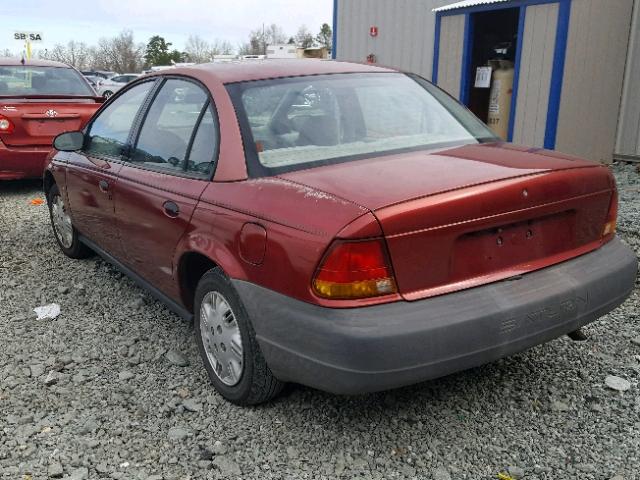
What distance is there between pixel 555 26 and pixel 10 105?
272 inches

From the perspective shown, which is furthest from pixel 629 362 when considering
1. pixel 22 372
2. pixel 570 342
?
pixel 22 372

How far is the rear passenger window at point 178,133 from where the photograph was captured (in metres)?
3.12

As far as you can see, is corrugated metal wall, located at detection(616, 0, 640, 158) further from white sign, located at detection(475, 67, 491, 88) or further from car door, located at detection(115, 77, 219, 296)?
car door, located at detection(115, 77, 219, 296)

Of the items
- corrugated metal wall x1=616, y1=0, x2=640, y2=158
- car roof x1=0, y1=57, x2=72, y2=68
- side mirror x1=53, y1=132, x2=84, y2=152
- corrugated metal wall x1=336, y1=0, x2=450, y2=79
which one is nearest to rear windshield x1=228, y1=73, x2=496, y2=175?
side mirror x1=53, y1=132, x2=84, y2=152

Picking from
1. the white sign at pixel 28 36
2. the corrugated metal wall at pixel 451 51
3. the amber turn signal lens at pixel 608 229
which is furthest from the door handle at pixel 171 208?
the white sign at pixel 28 36

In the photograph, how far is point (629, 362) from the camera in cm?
336

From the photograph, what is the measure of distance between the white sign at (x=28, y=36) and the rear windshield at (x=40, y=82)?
12634mm

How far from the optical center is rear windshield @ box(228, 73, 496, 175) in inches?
A: 115

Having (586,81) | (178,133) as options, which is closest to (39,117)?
(178,133)

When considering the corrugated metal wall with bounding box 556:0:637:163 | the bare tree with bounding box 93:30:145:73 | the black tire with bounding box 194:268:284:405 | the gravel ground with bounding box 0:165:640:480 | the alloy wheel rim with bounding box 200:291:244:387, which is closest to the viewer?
the gravel ground with bounding box 0:165:640:480

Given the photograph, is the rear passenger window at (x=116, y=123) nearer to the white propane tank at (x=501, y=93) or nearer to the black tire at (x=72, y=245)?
the black tire at (x=72, y=245)

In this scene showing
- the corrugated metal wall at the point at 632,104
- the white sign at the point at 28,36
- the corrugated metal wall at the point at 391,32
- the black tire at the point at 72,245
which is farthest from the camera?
the white sign at the point at 28,36

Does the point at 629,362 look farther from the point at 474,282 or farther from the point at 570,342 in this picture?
the point at 474,282

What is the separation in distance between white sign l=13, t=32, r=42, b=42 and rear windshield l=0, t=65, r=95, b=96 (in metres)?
12.6
